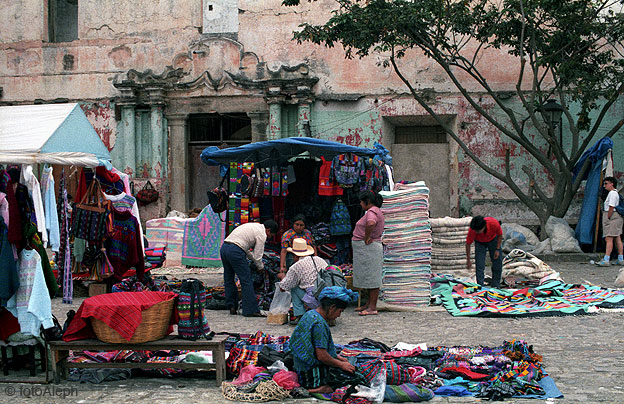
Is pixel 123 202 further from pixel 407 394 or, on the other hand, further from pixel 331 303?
pixel 407 394

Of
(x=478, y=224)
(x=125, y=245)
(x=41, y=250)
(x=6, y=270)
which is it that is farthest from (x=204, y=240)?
(x=6, y=270)

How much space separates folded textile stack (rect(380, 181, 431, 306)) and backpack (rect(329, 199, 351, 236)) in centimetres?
97

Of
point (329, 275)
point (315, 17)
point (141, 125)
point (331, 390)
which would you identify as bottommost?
point (331, 390)

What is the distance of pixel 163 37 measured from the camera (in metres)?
19.3

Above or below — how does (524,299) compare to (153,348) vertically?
below

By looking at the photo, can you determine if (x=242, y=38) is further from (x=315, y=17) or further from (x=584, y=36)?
(x=584, y=36)

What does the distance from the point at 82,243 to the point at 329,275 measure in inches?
162

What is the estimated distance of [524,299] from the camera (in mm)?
10320

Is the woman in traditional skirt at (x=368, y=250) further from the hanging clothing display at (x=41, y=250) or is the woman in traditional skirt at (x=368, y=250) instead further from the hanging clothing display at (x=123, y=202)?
the hanging clothing display at (x=41, y=250)

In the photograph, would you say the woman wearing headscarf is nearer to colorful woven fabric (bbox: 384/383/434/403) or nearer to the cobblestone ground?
the cobblestone ground

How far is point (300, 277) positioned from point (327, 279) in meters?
0.35

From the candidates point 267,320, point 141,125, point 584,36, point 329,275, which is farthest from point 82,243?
point 584,36

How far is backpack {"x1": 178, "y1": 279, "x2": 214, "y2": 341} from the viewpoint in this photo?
6.32 m

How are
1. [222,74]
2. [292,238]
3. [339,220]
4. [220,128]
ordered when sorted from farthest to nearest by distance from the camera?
[220,128], [222,74], [339,220], [292,238]
